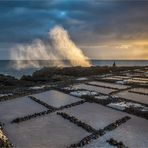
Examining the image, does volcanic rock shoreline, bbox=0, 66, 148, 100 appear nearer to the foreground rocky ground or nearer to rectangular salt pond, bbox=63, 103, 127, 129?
the foreground rocky ground

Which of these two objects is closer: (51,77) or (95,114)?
(95,114)

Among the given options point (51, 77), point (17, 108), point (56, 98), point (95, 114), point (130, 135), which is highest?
point (51, 77)

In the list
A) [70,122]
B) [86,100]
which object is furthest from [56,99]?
[70,122]

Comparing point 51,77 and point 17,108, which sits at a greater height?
point 51,77

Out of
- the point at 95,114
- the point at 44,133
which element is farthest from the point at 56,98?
the point at 44,133

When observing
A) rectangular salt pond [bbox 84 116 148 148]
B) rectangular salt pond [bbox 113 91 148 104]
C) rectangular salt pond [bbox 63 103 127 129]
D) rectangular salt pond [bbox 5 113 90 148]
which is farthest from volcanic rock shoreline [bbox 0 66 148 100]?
rectangular salt pond [bbox 84 116 148 148]

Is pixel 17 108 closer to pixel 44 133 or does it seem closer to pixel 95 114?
pixel 95 114
